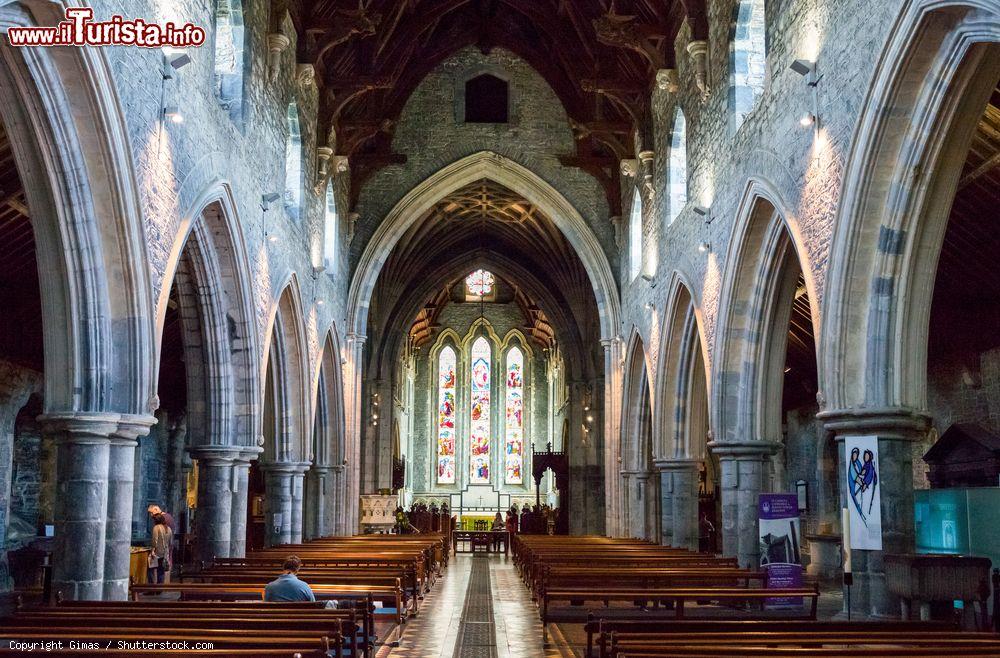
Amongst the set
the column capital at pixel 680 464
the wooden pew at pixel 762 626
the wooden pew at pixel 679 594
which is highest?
the column capital at pixel 680 464

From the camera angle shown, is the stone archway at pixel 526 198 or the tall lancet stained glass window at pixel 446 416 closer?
the stone archway at pixel 526 198

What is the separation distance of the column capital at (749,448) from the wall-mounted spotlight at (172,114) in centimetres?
836

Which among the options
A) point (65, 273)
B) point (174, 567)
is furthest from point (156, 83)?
point (174, 567)

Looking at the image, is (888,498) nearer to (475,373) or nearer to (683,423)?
A: (683,423)

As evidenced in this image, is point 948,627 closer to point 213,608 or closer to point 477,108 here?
point 213,608

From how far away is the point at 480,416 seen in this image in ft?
150

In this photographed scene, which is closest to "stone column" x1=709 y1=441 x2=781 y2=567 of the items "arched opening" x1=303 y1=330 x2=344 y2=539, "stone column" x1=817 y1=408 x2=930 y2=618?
"stone column" x1=817 y1=408 x2=930 y2=618

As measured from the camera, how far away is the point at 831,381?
10.3m

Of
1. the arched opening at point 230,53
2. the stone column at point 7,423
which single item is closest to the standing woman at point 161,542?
the stone column at point 7,423

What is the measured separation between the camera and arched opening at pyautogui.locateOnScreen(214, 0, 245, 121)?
14594mm

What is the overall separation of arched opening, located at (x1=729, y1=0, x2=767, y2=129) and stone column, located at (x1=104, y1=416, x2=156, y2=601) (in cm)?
923

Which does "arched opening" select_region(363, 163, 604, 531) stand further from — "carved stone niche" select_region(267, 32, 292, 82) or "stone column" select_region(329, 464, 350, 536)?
"carved stone niche" select_region(267, 32, 292, 82)

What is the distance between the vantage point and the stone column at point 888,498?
9.47 metres

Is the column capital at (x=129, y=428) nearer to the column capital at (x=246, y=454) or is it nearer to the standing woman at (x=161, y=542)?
the standing woman at (x=161, y=542)
